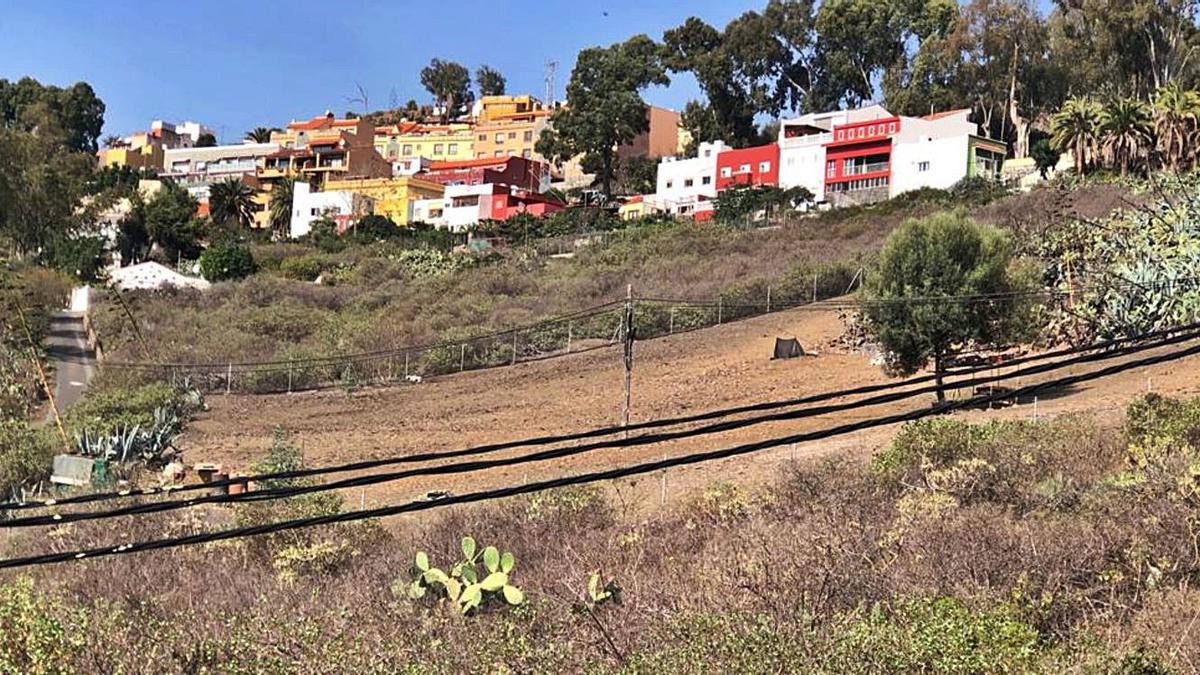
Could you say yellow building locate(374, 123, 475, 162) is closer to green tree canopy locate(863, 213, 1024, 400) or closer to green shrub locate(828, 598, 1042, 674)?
green tree canopy locate(863, 213, 1024, 400)

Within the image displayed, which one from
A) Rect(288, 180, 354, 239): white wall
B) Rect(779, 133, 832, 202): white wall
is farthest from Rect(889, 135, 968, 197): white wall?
Rect(288, 180, 354, 239): white wall

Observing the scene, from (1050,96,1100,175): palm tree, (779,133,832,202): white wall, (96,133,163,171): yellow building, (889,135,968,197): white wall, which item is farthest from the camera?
(96,133,163,171): yellow building

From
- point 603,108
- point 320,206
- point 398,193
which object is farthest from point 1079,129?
point 320,206

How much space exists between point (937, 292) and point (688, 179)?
51.8 metres

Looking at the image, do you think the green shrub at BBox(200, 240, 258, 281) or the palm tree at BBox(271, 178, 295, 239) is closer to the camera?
the green shrub at BBox(200, 240, 258, 281)

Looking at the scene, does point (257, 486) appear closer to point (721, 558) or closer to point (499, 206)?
point (721, 558)

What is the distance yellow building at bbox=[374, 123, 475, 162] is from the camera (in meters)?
104

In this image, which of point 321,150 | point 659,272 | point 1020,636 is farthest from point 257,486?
point 321,150

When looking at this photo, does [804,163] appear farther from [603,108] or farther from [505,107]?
[505,107]

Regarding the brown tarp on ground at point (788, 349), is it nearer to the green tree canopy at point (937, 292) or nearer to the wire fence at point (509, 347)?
the wire fence at point (509, 347)

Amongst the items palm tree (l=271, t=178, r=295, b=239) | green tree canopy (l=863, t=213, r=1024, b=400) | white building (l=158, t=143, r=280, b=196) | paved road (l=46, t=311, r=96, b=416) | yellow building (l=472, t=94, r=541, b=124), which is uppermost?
yellow building (l=472, t=94, r=541, b=124)

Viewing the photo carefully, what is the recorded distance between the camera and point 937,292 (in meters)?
21.3

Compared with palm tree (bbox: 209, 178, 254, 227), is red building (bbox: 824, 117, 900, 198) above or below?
above

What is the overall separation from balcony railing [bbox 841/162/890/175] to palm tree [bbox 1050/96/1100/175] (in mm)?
11994
